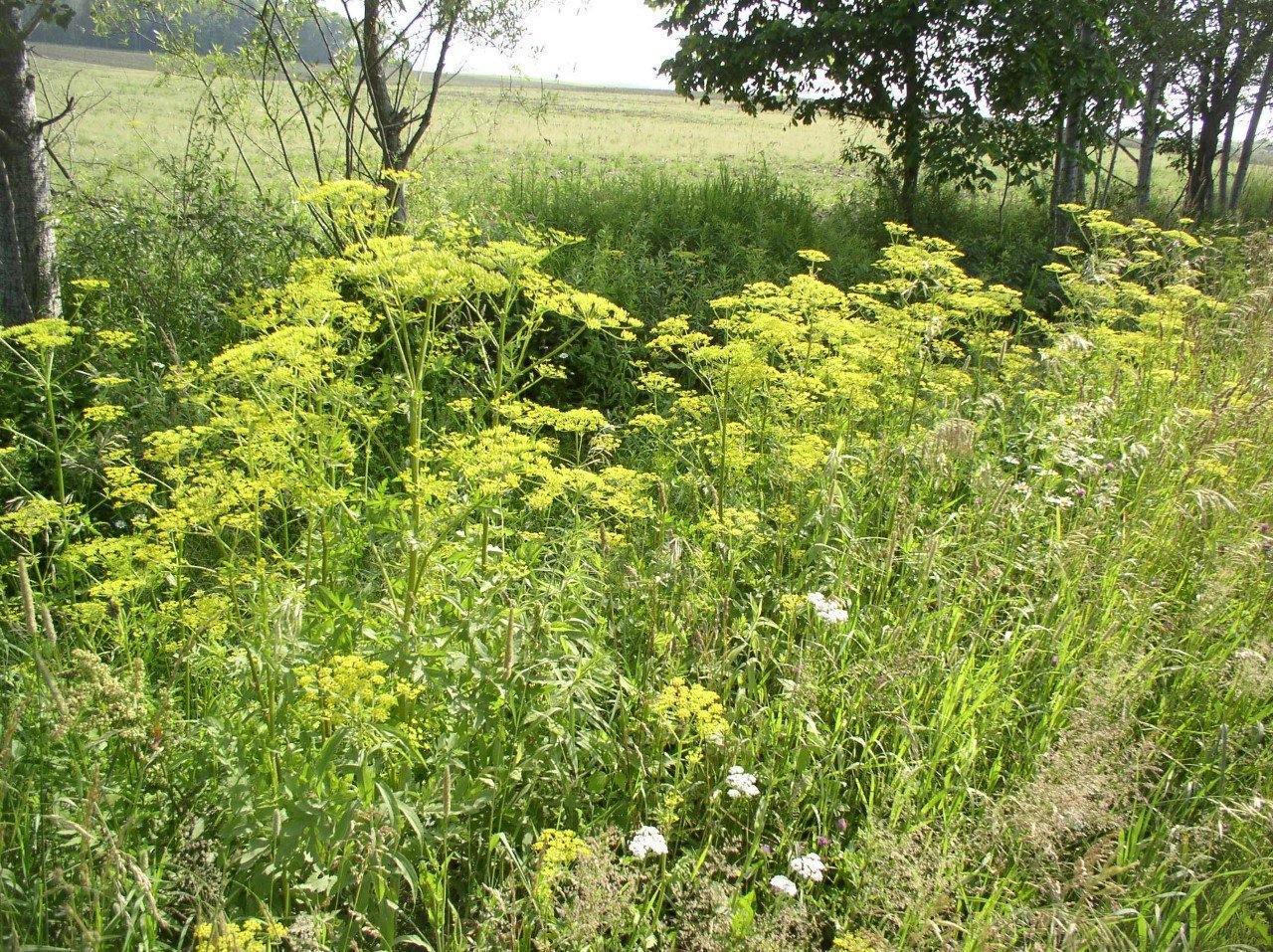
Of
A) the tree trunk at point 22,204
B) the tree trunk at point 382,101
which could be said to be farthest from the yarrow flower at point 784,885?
the tree trunk at point 22,204

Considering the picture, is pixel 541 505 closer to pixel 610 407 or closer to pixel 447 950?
pixel 447 950

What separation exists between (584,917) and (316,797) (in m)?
0.65

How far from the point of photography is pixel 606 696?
2760mm

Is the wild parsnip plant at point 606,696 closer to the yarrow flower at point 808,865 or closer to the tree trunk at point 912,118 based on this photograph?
the yarrow flower at point 808,865

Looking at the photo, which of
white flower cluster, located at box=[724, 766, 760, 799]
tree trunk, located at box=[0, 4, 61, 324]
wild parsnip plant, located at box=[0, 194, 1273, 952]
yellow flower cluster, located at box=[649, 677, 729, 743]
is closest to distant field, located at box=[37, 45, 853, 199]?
tree trunk, located at box=[0, 4, 61, 324]

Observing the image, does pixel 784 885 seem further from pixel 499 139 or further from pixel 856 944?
pixel 499 139

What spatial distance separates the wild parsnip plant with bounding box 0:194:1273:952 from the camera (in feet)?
6.01

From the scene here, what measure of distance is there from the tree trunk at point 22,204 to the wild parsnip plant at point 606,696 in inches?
99.7

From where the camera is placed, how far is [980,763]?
2.62 metres

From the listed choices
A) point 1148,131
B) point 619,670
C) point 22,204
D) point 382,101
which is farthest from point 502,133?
point 619,670

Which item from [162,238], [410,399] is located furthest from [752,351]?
[162,238]

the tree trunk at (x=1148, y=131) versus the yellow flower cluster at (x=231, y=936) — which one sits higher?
the tree trunk at (x=1148, y=131)

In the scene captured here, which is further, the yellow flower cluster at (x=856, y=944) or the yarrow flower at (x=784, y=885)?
the yarrow flower at (x=784, y=885)

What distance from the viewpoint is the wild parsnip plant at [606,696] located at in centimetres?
183
